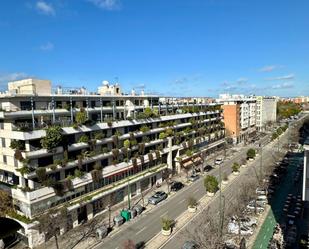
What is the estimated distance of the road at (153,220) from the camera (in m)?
33.1

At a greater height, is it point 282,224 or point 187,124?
point 187,124

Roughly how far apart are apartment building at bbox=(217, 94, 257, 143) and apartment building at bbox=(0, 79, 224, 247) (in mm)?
42852

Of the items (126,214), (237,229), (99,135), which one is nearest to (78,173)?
(99,135)

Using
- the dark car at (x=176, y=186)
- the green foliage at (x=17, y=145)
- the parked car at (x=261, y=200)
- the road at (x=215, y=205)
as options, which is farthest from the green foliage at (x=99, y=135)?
the parked car at (x=261, y=200)

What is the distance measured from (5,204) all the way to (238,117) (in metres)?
81.0

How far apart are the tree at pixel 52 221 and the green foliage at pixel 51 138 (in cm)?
771

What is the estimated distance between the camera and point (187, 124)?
216ft

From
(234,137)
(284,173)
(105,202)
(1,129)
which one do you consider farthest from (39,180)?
(234,137)

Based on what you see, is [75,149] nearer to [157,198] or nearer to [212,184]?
[157,198]

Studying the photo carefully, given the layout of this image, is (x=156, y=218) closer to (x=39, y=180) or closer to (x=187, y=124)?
(x=39, y=180)

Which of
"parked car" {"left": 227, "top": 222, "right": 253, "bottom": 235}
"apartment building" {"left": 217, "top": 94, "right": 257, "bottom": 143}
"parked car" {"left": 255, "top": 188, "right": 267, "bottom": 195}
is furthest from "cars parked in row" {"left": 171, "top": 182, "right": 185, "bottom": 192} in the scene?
"apartment building" {"left": 217, "top": 94, "right": 257, "bottom": 143}

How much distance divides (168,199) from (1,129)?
28148 millimetres

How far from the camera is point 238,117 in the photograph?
96125 mm

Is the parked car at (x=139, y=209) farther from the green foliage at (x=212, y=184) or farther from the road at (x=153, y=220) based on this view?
the green foliage at (x=212, y=184)
